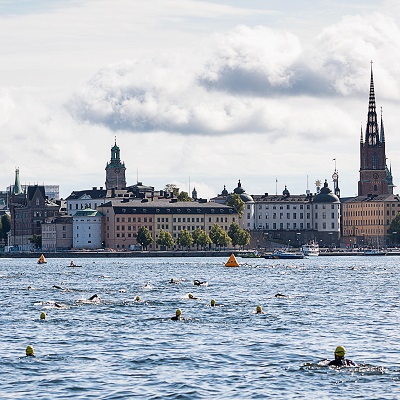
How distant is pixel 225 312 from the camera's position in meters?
69.1

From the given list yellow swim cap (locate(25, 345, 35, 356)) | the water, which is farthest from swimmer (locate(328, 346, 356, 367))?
yellow swim cap (locate(25, 345, 35, 356))

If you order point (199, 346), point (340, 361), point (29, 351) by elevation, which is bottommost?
point (340, 361)

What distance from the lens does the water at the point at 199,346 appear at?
41.5 m

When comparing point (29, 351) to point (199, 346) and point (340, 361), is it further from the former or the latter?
point (340, 361)

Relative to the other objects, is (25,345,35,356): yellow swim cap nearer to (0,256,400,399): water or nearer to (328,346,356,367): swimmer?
(0,256,400,399): water

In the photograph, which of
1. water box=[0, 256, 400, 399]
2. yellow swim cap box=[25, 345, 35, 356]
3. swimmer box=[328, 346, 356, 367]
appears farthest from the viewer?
yellow swim cap box=[25, 345, 35, 356]

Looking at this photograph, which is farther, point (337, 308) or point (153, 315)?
point (337, 308)

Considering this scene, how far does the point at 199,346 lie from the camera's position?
171 feet

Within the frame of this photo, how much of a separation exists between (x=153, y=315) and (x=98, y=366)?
21.3 metres

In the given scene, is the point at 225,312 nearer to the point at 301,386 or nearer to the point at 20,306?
the point at 20,306

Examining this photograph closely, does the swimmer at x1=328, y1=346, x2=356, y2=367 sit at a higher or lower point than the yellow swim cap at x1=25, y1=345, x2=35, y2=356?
lower

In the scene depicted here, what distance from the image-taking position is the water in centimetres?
4147

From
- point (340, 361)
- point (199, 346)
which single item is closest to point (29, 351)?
point (199, 346)

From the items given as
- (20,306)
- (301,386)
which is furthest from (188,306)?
(301,386)
